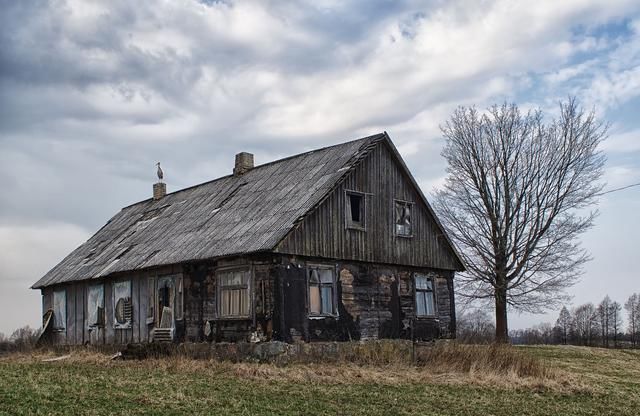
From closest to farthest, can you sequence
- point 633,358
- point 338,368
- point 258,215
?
point 338,368
point 258,215
point 633,358

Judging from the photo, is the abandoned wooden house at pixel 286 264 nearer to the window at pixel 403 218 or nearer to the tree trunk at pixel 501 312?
the window at pixel 403 218

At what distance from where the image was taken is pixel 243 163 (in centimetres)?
2802

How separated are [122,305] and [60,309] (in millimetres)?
5477

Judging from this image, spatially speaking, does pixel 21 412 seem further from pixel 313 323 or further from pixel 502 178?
pixel 502 178

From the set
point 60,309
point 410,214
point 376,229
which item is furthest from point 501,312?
point 60,309

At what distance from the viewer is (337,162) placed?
23172 millimetres

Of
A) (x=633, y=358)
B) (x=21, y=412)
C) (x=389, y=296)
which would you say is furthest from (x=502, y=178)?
(x=21, y=412)

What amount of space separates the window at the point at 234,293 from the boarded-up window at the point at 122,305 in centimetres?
501

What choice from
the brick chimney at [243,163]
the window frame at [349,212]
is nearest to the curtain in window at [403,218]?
the window frame at [349,212]

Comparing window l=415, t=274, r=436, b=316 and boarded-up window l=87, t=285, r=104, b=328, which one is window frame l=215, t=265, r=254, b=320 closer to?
window l=415, t=274, r=436, b=316

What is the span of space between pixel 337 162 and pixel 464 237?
11.9m

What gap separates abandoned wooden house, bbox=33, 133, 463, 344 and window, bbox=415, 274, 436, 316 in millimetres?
44

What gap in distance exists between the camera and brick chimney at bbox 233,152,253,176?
2798 cm

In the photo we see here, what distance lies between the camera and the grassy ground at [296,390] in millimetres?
12133
